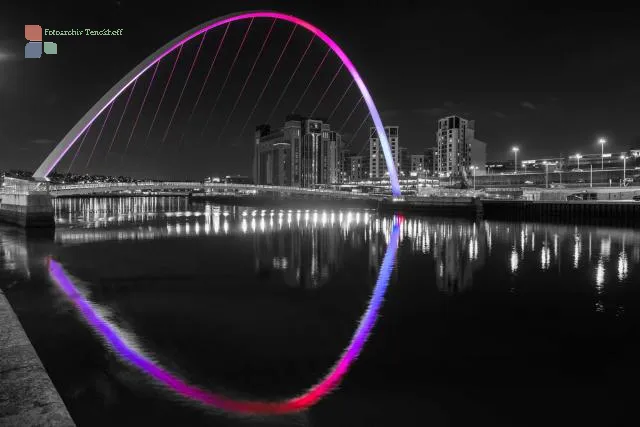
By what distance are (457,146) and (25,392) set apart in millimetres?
133072

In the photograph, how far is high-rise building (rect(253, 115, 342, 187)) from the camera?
5551 inches

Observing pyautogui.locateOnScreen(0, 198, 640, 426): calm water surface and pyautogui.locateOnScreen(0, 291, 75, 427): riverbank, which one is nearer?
pyautogui.locateOnScreen(0, 291, 75, 427): riverbank

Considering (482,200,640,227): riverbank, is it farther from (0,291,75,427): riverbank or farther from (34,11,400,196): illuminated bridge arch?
(0,291,75,427): riverbank

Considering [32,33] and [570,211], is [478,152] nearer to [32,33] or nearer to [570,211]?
[570,211]

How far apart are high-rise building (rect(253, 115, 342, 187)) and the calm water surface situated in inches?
4611

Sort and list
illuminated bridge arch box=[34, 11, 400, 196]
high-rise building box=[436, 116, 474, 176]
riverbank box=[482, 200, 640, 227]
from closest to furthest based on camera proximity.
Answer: illuminated bridge arch box=[34, 11, 400, 196] → riverbank box=[482, 200, 640, 227] → high-rise building box=[436, 116, 474, 176]

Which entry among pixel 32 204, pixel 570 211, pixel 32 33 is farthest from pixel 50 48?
pixel 570 211

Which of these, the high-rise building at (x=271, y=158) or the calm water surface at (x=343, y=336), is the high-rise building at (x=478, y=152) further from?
the calm water surface at (x=343, y=336)

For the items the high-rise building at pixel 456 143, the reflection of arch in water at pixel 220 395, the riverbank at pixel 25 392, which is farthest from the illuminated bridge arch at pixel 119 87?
the high-rise building at pixel 456 143

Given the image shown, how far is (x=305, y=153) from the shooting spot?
14250 centimetres

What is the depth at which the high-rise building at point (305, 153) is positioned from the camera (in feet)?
463

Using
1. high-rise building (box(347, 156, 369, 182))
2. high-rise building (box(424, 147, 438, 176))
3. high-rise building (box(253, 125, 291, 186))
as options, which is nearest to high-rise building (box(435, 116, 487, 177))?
high-rise building (box(424, 147, 438, 176))

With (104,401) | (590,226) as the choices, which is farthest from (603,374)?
(590,226)

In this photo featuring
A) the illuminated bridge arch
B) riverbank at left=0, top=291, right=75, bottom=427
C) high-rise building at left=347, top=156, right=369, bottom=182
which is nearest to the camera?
riverbank at left=0, top=291, right=75, bottom=427
